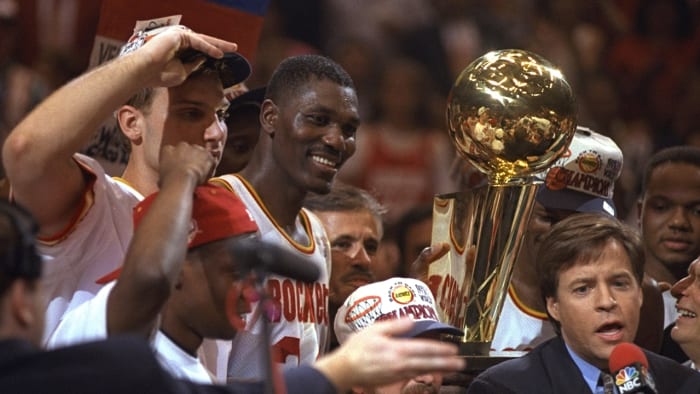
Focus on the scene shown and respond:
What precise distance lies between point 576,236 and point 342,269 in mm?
1276

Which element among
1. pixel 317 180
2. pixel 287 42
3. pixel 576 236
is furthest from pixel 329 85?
pixel 287 42

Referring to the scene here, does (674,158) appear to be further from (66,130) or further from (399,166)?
(66,130)

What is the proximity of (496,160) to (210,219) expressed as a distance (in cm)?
108

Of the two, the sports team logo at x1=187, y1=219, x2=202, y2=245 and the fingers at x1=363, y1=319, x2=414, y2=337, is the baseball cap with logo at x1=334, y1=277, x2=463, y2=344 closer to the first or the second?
the sports team logo at x1=187, y1=219, x2=202, y2=245

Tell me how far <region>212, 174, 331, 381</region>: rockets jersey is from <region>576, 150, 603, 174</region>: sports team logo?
1096 mm

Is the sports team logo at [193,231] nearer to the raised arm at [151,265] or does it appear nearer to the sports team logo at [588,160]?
the raised arm at [151,265]

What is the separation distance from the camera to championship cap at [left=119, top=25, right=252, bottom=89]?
362 centimetres

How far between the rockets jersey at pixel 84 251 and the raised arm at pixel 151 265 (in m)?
0.47

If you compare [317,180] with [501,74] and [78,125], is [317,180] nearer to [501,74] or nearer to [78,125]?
[501,74]

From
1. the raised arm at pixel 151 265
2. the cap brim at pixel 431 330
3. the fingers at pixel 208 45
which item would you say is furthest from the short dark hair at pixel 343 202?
the raised arm at pixel 151 265

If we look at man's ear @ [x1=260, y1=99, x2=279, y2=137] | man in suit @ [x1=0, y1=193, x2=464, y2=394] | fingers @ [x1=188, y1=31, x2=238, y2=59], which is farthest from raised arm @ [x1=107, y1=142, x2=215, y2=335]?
man's ear @ [x1=260, y1=99, x2=279, y2=137]

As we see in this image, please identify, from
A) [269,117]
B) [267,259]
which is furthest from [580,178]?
[267,259]

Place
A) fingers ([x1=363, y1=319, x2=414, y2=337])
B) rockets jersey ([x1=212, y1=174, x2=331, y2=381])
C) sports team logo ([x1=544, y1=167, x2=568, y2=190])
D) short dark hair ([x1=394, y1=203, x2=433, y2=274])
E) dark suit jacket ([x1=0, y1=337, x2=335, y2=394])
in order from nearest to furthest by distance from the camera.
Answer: dark suit jacket ([x1=0, y1=337, x2=335, y2=394])
fingers ([x1=363, y1=319, x2=414, y2=337])
rockets jersey ([x1=212, y1=174, x2=331, y2=381])
sports team logo ([x1=544, y1=167, x2=568, y2=190])
short dark hair ([x1=394, y1=203, x2=433, y2=274])

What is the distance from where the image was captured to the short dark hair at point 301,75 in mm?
4453
